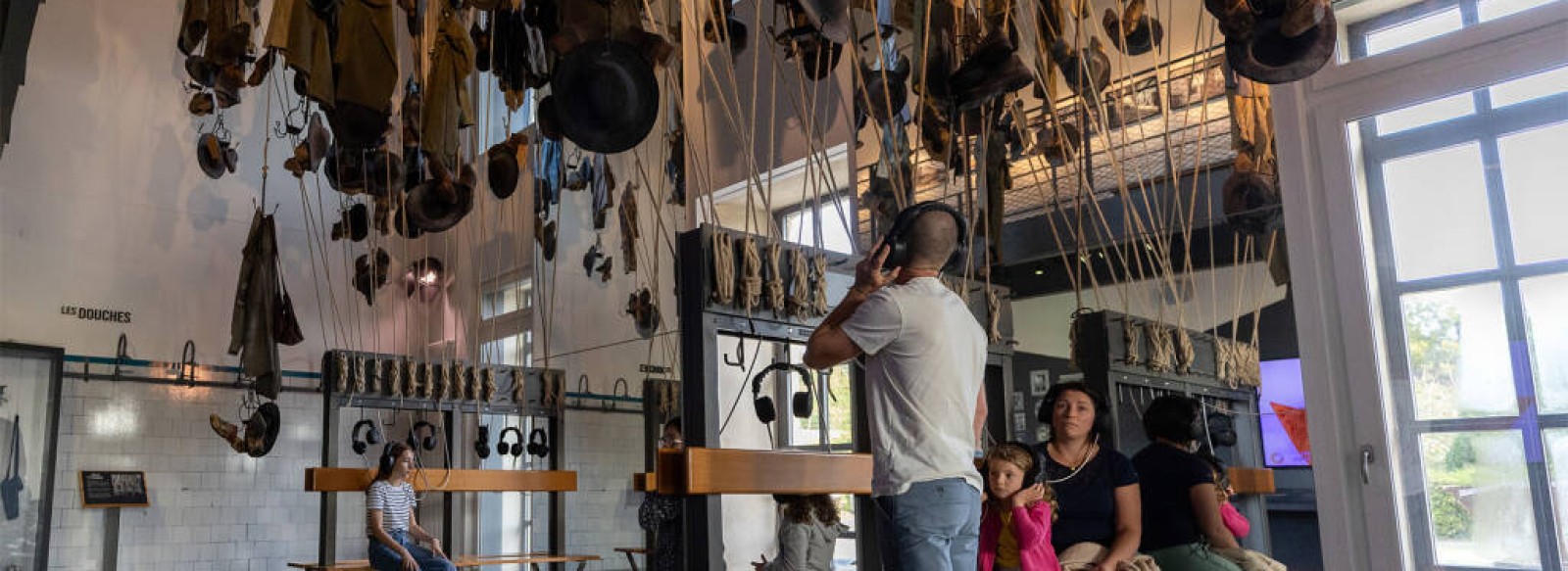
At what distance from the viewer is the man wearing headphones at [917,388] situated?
2.43 m

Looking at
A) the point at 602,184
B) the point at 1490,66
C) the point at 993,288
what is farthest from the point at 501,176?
the point at 1490,66

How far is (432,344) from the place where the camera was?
38.5ft

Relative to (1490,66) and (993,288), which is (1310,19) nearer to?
(1490,66)

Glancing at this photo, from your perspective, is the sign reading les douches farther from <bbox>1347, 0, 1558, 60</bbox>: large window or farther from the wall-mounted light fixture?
<bbox>1347, 0, 1558, 60</bbox>: large window

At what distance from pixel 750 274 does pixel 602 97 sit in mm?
882

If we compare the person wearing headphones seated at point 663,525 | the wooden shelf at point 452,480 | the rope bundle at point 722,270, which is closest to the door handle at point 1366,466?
the rope bundle at point 722,270

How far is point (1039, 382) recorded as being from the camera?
27.2 feet

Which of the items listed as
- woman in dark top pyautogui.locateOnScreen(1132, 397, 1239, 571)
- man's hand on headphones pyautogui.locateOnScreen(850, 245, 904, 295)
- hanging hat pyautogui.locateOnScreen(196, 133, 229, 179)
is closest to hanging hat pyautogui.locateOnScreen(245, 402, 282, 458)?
hanging hat pyautogui.locateOnScreen(196, 133, 229, 179)

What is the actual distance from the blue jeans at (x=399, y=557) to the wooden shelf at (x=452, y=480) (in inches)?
19.7

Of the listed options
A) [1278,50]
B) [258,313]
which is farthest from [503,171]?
[1278,50]

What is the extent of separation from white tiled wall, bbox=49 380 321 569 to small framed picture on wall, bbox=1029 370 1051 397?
6275mm

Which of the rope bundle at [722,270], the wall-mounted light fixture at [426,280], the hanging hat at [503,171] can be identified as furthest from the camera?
the wall-mounted light fixture at [426,280]

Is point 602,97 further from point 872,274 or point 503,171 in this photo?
point 503,171

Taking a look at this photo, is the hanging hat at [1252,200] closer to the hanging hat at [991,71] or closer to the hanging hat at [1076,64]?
the hanging hat at [1076,64]
